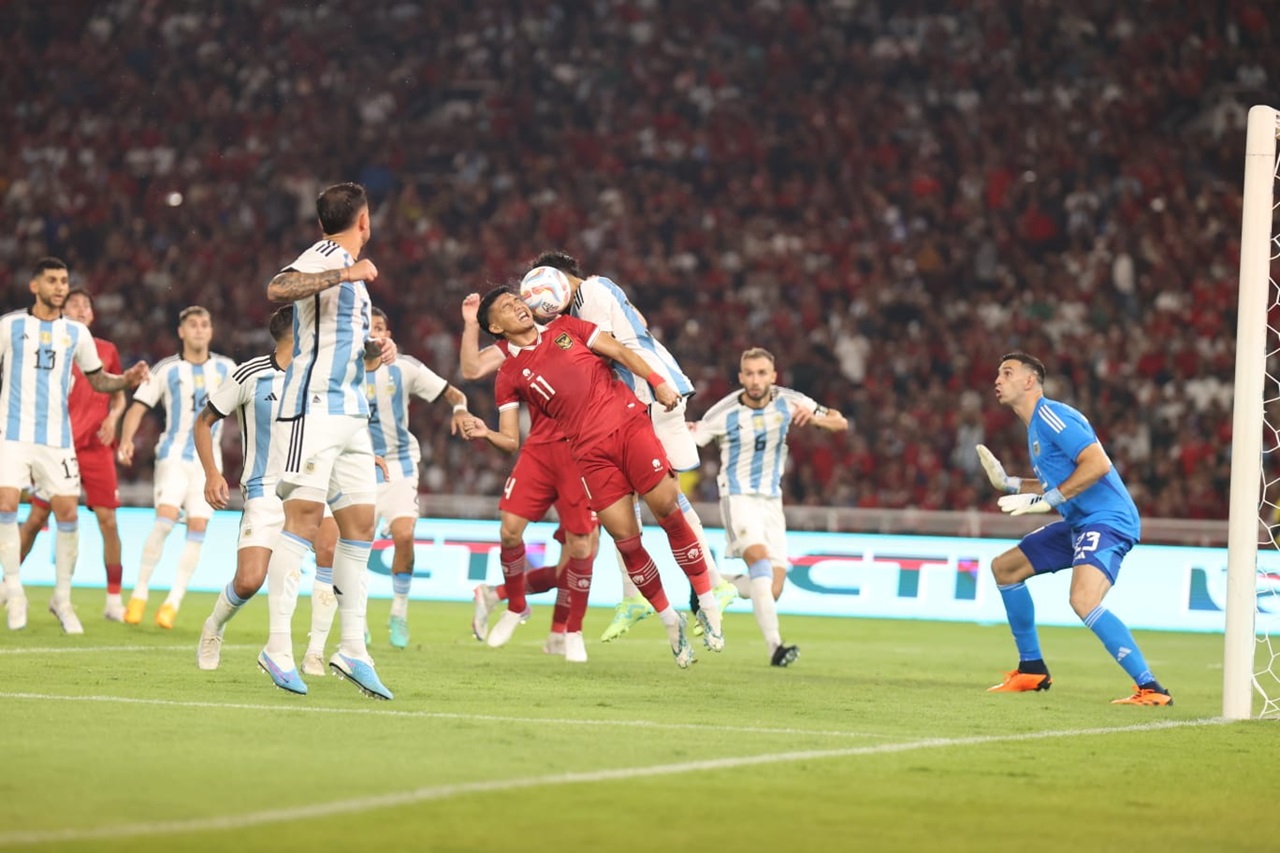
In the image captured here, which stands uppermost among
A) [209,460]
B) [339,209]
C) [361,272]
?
[339,209]

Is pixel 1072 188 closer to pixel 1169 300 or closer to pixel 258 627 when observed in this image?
pixel 1169 300

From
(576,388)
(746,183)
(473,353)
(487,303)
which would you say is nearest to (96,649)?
(473,353)

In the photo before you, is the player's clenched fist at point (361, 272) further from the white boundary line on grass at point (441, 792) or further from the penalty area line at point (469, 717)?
the white boundary line on grass at point (441, 792)

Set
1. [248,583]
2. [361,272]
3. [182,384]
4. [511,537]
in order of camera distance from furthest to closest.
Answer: [182,384] → [511,537] → [248,583] → [361,272]

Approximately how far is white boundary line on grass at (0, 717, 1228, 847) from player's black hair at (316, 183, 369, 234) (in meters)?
3.20

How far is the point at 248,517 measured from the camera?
9023mm

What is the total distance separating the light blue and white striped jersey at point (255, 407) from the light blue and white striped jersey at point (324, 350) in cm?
90

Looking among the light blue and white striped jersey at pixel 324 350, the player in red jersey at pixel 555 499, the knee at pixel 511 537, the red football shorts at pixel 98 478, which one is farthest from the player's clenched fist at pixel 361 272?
the red football shorts at pixel 98 478

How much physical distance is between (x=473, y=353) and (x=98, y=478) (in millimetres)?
4250

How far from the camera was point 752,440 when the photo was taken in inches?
524

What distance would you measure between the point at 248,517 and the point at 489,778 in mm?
3410

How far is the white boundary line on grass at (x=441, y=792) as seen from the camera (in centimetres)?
482

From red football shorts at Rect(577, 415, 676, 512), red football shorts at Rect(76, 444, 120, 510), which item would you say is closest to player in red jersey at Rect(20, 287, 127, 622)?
red football shorts at Rect(76, 444, 120, 510)

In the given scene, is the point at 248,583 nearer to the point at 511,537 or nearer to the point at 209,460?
the point at 209,460
